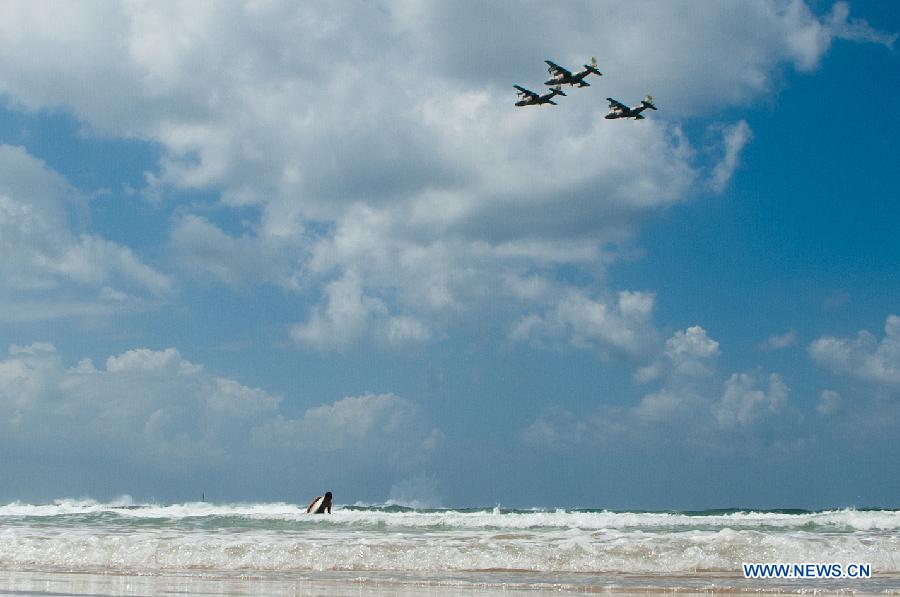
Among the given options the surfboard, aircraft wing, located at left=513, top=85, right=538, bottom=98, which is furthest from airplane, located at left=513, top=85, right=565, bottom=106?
the surfboard

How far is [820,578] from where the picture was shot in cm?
1362

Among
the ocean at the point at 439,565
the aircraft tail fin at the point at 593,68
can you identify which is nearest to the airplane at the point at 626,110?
the aircraft tail fin at the point at 593,68

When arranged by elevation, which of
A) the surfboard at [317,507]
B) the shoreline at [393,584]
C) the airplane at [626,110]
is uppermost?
the airplane at [626,110]

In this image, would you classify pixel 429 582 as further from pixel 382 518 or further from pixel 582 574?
pixel 382 518

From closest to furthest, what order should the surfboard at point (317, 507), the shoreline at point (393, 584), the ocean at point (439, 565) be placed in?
1. the shoreline at point (393, 584)
2. the ocean at point (439, 565)
3. the surfboard at point (317, 507)

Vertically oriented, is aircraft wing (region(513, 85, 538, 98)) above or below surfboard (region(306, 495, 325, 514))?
above

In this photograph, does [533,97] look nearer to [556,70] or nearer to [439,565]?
[556,70]

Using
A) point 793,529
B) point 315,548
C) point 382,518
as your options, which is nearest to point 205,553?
point 315,548

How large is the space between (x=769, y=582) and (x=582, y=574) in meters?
2.89

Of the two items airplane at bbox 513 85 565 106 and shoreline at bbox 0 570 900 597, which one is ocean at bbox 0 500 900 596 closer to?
shoreline at bbox 0 570 900 597

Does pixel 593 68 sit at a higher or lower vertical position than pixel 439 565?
higher

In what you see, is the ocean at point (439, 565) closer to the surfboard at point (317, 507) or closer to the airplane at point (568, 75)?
the surfboard at point (317, 507)

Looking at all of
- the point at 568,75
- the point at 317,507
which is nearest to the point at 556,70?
the point at 568,75

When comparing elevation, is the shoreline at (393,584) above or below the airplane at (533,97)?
below
